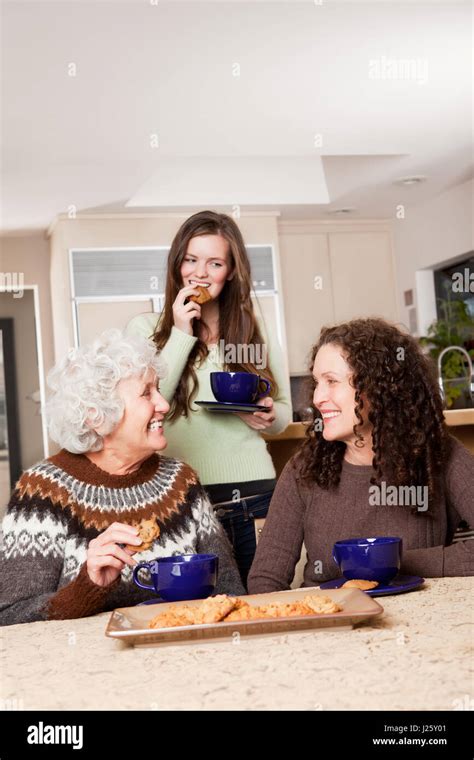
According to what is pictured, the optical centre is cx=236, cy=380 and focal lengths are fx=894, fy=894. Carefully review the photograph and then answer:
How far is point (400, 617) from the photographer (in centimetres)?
112

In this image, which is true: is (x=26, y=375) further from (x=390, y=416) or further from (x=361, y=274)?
(x=390, y=416)

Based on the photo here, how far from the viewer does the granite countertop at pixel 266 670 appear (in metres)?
0.80

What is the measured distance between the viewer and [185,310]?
2041mm

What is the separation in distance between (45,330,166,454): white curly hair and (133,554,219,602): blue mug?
0.50 meters

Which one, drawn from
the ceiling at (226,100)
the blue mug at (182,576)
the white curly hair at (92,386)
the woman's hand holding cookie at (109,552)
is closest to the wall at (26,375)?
the ceiling at (226,100)

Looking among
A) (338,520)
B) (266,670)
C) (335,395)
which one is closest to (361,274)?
(335,395)

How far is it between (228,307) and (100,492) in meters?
0.69

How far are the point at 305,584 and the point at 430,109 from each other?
11.9 feet

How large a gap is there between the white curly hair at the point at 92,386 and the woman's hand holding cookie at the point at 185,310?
0.21m

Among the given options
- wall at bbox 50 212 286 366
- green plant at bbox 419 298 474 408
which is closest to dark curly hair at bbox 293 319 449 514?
green plant at bbox 419 298 474 408

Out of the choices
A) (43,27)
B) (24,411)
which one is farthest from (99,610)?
(24,411)

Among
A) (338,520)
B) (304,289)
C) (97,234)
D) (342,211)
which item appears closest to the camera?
(338,520)
